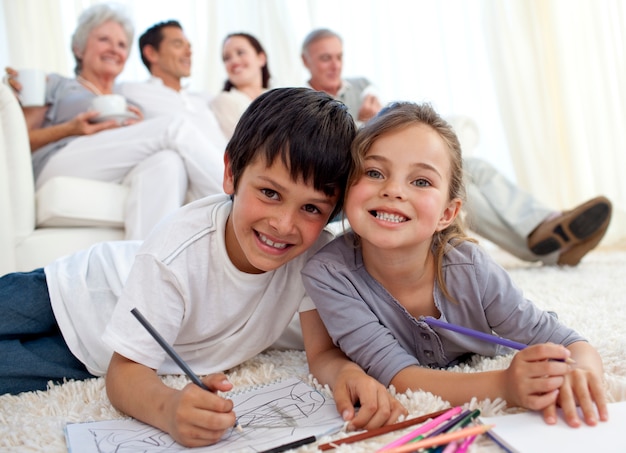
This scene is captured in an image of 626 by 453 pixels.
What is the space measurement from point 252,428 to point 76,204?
3.49 ft

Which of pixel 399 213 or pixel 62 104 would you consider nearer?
pixel 399 213

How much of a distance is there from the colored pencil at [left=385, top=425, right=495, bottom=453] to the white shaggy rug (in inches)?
0.9

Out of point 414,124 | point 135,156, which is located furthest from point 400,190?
point 135,156

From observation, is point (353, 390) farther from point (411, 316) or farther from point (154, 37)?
point (154, 37)

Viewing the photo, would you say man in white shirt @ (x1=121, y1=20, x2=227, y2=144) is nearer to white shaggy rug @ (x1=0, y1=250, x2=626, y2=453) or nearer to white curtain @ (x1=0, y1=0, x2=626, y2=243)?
white curtain @ (x1=0, y1=0, x2=626, y2=243)

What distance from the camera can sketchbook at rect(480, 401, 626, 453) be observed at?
1.81 ft

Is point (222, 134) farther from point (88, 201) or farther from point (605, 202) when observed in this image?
point (605, 202)

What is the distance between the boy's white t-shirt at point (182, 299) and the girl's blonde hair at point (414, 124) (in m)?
0.19

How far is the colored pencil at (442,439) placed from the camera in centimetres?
52

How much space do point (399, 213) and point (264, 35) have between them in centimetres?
247

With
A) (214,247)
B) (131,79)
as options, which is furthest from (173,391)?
(131,79)

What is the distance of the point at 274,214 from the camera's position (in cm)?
81

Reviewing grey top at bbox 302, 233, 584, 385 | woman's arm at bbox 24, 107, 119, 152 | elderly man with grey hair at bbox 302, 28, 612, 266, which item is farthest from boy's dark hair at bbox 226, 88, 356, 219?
woman's arm at bbox 24, 107, 119, 152

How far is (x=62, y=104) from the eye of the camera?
6.71 ft
